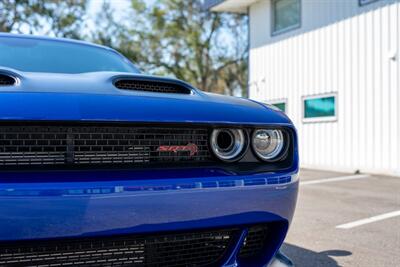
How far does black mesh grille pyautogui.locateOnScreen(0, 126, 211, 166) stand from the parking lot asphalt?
1.95 metres

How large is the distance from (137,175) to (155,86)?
0.63m

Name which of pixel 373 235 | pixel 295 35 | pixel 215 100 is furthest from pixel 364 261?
pixel 295 35

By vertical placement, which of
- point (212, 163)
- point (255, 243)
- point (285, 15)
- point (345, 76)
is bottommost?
point (255, 243)

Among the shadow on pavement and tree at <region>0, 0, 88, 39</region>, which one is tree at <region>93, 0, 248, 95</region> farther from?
the shadow on pavement

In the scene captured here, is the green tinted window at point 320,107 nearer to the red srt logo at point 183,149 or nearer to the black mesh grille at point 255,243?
the black mesh grille at point 255,243

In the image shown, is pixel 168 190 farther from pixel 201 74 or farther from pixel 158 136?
pixel 201 74

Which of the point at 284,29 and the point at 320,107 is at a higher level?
the point at 284,29

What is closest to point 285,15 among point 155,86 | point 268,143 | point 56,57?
point 56,57

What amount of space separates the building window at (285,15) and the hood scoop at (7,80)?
11.7 meters

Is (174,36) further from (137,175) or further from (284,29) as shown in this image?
(137,175)

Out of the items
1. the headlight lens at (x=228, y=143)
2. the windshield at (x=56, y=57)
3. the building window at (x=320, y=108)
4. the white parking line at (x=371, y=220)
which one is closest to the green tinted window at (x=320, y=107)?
the building window at (x=320, y=108)

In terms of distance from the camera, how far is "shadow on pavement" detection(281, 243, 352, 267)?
3.44 m

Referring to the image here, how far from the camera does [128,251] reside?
1768mm

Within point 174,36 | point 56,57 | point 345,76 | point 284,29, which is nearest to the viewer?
point 56,57
